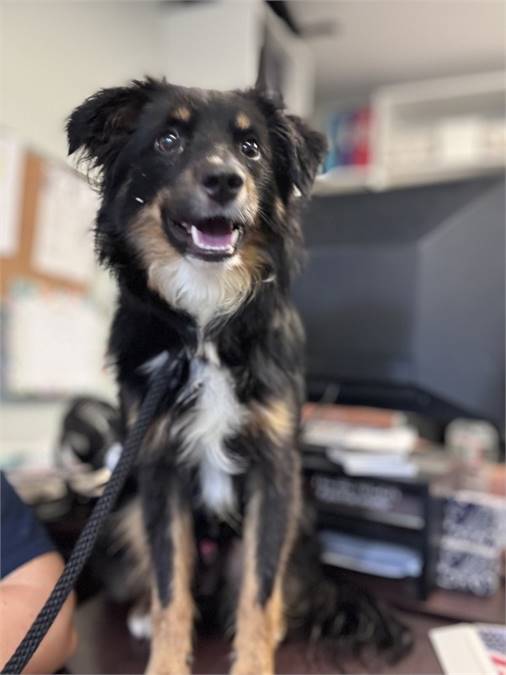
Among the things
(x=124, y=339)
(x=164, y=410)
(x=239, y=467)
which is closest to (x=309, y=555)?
(x=239, y=467)

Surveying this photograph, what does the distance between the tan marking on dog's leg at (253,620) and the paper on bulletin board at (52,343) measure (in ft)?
2.89

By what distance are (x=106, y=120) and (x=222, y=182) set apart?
19cm

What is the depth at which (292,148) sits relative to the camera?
0.79 meters

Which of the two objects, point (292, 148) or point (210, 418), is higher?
point (292, 148)

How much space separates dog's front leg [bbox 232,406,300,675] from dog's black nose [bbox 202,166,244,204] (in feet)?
1.18

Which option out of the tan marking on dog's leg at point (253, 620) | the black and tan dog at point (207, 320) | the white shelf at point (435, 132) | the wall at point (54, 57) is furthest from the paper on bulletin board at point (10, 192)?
the white shelf at point (435, 132)

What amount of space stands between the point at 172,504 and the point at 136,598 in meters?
A: 0.24

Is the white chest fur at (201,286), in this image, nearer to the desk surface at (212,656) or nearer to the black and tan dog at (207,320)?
the black and tan dog at (207,320)

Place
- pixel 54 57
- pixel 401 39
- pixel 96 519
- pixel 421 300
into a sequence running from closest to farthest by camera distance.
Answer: pixel 96 519 < pixel 421 300 < pixel 54 57 < pixel 401 39

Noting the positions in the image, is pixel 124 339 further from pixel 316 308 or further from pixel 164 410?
pixel 316 308

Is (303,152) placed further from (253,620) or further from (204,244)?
(253,620)

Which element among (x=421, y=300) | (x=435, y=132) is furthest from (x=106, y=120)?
(x=435, y=132)

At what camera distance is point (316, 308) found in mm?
1092

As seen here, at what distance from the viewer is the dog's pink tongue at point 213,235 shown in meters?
0.75
